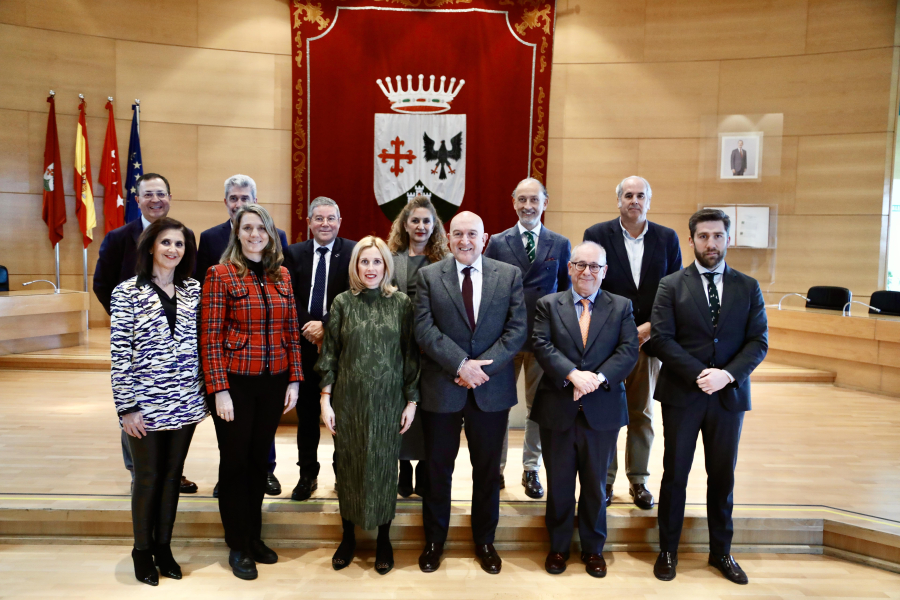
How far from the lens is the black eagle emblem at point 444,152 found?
662 cm

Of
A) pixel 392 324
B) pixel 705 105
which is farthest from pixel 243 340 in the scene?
pixel 705 105

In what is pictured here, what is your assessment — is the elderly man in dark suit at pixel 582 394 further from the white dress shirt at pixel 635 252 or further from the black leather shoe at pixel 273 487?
the black leather shoe at pixel 273 487

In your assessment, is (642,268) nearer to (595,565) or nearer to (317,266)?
(595,565)

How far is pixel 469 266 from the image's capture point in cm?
244

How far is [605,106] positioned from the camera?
6.74 m

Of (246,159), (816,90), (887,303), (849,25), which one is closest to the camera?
(887,303)

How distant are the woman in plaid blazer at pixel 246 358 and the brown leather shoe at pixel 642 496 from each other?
1667mm

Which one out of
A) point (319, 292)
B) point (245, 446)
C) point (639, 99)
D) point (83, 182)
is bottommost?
point (245, 446)

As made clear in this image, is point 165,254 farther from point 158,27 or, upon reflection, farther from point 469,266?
point 158,27

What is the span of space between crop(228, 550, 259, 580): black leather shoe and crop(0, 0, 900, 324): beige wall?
16.1ft

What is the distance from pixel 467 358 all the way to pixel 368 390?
409 mm

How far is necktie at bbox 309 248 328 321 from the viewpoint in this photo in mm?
2803

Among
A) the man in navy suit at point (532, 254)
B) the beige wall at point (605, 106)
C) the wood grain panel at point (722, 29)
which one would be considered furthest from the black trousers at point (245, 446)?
the wood grain panel at point (722, 29)

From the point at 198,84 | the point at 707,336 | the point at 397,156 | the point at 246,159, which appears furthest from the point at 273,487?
the point at 198,84
